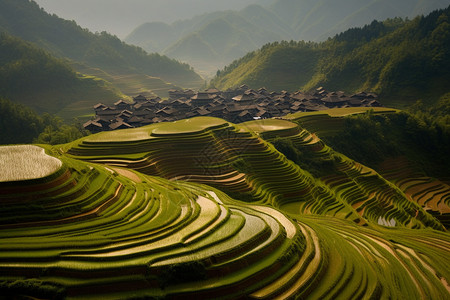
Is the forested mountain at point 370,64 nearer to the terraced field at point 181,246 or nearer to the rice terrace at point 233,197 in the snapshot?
the rice terrace at point 233,197

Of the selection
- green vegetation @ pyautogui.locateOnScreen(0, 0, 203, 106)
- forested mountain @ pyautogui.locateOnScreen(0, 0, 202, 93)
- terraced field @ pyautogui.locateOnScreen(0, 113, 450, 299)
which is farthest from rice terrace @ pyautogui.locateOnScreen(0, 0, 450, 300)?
forested mountain @ pyautogui.locateOnScreen(0, 0, 202, 93)

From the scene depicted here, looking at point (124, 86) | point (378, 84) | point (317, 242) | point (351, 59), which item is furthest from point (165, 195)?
point (124, 86)

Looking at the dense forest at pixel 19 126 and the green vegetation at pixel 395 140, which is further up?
the green vegetation at pixel 395 140

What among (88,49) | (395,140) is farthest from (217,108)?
(88,49)

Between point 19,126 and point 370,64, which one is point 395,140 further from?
point 19,126

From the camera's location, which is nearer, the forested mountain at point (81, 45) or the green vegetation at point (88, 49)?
the green vegetation at point (88, 49)

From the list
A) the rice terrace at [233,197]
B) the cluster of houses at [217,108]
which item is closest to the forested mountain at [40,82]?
the rice terrace at [233,197]
